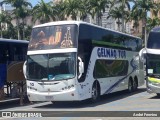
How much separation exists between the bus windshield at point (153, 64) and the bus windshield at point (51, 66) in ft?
16.9

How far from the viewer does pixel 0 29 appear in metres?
89.2


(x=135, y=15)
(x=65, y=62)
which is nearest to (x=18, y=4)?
(x=135, y=15)

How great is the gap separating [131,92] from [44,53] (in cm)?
940

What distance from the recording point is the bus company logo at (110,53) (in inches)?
773

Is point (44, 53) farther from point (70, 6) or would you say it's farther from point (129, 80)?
point (70, 6)

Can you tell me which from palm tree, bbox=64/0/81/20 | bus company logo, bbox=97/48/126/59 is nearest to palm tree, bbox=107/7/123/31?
palm tree, bbox=64/0/81/20

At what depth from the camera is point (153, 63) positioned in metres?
20.5

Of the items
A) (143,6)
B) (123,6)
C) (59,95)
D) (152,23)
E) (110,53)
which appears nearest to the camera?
(59,95)

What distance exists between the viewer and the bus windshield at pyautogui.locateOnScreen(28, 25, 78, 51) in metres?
17.4

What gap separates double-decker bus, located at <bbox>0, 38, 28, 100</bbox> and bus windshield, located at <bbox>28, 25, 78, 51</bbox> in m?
2.11

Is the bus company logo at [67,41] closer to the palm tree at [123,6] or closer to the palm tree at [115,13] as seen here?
the palm tree at [123,6]

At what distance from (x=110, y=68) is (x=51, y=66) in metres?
4.82

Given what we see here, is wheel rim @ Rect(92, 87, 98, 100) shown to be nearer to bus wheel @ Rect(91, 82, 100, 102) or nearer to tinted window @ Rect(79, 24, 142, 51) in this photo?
bus wheel @ Rect(91, 82, 100, 102)

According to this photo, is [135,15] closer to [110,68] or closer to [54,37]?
[110,68]
